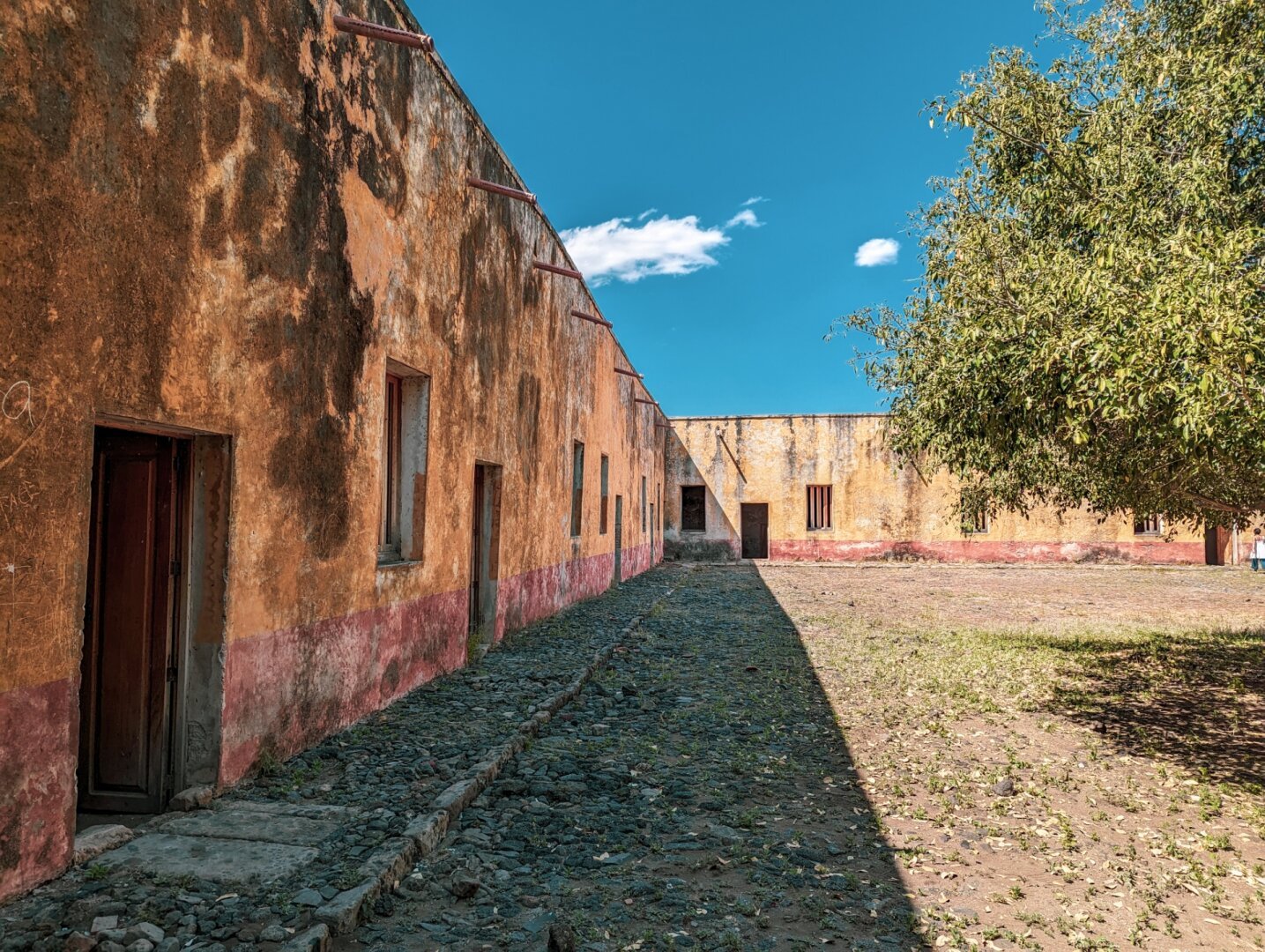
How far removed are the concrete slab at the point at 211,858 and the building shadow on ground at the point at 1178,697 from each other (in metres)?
5.32

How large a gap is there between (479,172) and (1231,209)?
6217 mm

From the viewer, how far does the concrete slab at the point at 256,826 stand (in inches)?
144

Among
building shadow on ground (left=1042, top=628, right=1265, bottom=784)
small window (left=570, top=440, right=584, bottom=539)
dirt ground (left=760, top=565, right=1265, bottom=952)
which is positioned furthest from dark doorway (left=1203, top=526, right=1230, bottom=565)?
small window (left=570, top=440, right=584, bottom=539)

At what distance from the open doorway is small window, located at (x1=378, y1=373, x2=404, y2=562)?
2.35m

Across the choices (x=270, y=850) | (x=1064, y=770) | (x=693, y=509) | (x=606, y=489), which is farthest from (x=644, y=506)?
(x=270, y=850)

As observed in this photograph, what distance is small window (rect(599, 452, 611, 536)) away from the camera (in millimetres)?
15951

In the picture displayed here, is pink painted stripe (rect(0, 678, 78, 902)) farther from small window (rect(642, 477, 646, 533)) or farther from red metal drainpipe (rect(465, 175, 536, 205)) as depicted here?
small window (rect(642, 477, 646, 533))

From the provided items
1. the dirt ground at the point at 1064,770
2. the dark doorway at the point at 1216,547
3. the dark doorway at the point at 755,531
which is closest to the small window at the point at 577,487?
the dirt ground at the point at 1064,770

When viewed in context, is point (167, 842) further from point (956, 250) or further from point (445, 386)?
point (956, 250)

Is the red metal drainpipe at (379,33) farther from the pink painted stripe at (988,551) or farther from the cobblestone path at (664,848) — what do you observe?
the pink painted stripe at (988,551)

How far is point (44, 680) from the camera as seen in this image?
9.91 ft

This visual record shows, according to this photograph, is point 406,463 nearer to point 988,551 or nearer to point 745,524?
point 745,524

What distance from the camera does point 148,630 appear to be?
13.4 feet

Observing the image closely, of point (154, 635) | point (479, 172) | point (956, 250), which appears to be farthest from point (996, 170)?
point (154, 635)
